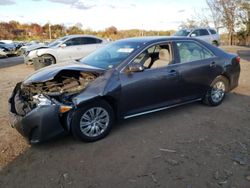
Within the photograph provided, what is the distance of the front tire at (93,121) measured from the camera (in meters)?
3.63

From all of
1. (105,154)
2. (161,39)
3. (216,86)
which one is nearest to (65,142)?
(105,154)

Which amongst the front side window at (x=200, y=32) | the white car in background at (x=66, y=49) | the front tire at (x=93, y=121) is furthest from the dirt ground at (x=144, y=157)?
the front side window at (x=200, y=32)

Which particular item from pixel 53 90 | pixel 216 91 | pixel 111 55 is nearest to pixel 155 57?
pixel 111 55

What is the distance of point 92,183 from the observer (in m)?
2.83

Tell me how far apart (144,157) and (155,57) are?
195 centimetres

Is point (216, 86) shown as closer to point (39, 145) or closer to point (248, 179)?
point (248, 179)

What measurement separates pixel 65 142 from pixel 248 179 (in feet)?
8.56

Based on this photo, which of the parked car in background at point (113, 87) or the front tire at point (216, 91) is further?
the front tire at point (216, 91)

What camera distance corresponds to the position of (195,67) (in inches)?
191

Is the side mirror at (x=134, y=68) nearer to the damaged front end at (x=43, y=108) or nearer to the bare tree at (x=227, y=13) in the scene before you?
the damaged front end at (x=43, y=108)

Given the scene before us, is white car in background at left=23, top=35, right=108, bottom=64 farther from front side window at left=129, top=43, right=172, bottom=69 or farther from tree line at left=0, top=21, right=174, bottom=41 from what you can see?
tree line at left=0, top=21, right=174, bottom=41

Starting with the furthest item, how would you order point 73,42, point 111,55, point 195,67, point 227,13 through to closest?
point 227,13, point 73,42, point 195,67, point 111,55

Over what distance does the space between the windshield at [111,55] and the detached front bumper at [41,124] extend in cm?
123

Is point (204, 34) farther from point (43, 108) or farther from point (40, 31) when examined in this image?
point (40, 31)
